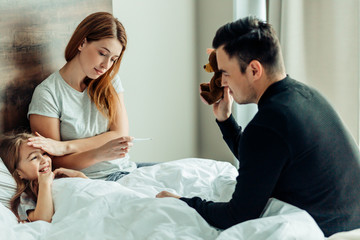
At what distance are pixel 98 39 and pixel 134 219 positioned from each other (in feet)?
3.21

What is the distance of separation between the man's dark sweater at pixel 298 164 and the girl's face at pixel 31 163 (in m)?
0.79

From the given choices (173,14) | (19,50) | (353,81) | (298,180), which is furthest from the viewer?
(173,14)

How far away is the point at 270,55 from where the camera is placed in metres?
1.51

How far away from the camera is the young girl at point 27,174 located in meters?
1.76

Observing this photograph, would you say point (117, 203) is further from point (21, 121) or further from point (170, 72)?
point (170, 72)

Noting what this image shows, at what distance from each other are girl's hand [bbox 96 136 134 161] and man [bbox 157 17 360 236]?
0.63m

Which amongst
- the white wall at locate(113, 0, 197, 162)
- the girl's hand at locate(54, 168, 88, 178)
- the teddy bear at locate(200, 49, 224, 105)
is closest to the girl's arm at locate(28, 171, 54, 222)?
the girl's hand at locate(54, 168, 88, 178)

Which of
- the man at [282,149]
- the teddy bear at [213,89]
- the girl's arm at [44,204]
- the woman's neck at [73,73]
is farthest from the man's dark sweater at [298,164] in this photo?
the woman's neck at [73,73]

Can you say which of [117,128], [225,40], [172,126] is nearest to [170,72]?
[172,126]

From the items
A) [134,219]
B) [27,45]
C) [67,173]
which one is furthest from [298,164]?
[27,45]

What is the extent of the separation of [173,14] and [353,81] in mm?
1327

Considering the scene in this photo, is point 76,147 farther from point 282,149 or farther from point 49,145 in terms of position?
point 282,149

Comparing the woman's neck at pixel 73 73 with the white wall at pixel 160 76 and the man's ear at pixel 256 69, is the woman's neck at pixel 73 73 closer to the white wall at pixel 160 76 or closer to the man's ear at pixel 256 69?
the white wall at pixel 160 76

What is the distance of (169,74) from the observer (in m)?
3.35
